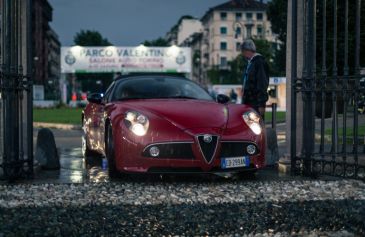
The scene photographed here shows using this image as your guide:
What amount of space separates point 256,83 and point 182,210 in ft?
Answer: 15.0

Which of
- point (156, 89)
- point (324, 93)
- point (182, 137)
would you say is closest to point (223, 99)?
point (156, 89)

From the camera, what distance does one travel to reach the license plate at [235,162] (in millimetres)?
7488

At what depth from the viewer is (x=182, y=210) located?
545 centimetres

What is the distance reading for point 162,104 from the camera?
796 cm

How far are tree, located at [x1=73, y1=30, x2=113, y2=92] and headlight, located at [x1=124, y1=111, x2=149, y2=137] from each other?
96.5 metres

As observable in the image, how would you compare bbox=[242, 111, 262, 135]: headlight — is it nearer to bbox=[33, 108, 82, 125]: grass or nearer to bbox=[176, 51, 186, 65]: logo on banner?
bbox=[33, 108, 82, 125]: grass

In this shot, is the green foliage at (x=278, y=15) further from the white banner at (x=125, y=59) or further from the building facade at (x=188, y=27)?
the building facade at (x=188, y=27)

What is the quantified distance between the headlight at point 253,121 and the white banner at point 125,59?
54309 millimetres

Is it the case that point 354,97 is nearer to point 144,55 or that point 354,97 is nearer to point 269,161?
point 269,161

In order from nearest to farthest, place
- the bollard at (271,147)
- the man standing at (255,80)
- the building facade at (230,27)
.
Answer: the bollard at (271,147) → the man standing at (255,80) → the building facade at (230,27)

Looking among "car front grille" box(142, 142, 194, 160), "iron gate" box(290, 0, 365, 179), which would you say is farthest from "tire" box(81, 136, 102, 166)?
"iron gate" box(290, 0, 365, 179)

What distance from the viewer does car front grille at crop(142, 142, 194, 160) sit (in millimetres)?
7340

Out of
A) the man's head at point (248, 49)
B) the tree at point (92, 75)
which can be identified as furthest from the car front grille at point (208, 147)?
the tree at point (92, 75)

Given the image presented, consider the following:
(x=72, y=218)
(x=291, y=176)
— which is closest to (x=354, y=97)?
(x=291, y=176)
